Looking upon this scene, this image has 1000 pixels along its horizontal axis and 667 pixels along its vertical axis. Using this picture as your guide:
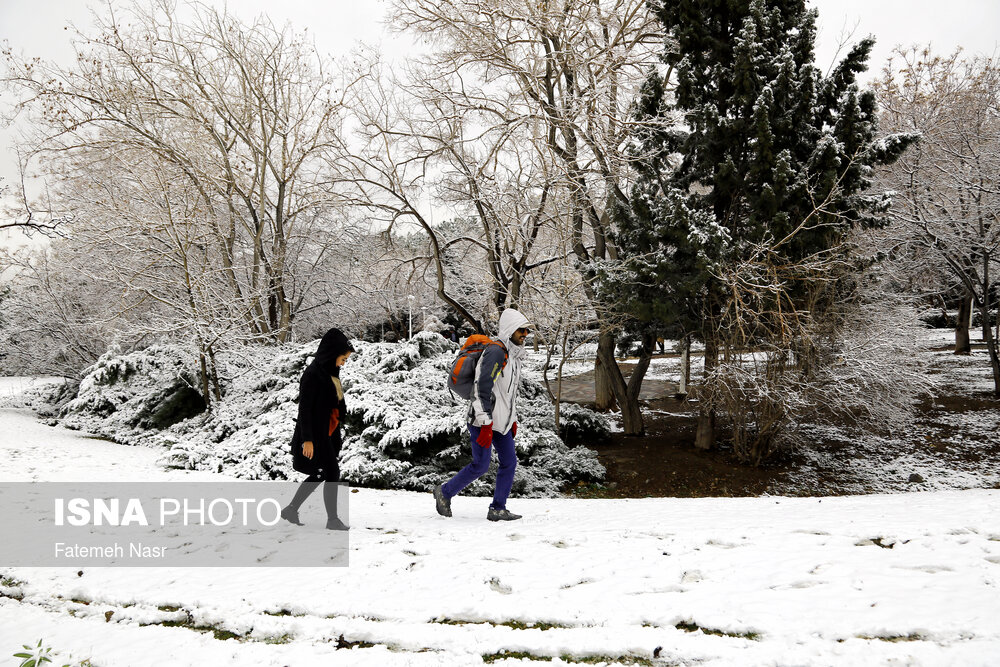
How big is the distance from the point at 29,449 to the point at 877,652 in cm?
1085

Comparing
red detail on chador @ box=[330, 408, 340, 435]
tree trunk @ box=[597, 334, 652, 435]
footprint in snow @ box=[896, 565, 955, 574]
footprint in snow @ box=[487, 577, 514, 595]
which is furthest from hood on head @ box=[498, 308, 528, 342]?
tree trunk @ box=[597, 334, 652, 435]

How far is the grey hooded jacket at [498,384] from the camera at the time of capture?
16.1 feet

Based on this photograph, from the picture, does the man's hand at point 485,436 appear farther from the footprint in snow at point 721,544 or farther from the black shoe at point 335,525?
the footprint in snow at point 721,544

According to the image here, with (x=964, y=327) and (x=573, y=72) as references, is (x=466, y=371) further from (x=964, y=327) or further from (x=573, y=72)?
(x=964, y=327)

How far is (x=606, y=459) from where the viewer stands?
10.2m

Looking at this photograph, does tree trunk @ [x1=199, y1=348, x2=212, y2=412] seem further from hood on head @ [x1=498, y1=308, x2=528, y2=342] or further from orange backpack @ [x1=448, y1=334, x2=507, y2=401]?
hood on head @ [x1=498, y1=308, x2=528, y2=342]

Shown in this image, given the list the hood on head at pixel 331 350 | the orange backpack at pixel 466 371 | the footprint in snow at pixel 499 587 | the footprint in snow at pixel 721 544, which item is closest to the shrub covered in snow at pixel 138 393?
the hood on head at pixel 331 350

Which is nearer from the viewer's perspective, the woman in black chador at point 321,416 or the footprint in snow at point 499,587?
the footprint in snow at point 499,587

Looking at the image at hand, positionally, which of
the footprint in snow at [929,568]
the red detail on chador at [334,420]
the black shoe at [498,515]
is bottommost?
the black shoe at [498,515]

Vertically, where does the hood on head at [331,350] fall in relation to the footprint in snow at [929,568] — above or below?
above

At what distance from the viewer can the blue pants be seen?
505cm

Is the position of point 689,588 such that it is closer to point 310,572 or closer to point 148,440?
point 310,572

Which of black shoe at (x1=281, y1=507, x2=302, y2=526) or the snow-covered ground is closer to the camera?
the snow-covered ground

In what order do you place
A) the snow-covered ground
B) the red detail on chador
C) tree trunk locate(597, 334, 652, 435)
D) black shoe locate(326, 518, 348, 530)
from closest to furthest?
the snow-covered ground, the red detail on chador, black shoe locate(326, 518, 348, 530), tree trunk locate(597, 334, 652, 435)
